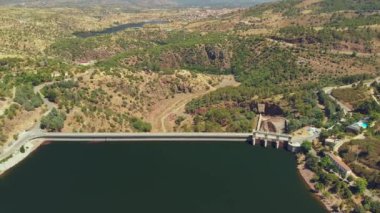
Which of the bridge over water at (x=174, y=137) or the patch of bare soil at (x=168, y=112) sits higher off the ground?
the bridge over water at (x=174, y=137)

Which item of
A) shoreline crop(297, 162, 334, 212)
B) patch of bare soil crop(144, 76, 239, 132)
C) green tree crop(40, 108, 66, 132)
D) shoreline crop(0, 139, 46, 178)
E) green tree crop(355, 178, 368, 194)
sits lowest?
shoreline crop(297, 162, 334, 212)


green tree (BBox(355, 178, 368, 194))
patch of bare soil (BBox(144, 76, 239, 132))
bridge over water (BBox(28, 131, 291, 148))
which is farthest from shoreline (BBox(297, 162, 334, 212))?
patch of bare soil (BBox(144, 76, 239, 132))

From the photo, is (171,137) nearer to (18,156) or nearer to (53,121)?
(53,121)

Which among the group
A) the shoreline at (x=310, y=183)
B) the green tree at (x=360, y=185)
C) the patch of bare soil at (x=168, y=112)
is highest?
the green tree at (x=360, y=185)

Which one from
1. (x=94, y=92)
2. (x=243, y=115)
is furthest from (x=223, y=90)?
(x=94, y=92)

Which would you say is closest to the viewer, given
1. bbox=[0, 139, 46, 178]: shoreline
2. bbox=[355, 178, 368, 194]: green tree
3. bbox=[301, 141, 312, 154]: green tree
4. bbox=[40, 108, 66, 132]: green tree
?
bbox=[355, 178, 368, 194]: green tree

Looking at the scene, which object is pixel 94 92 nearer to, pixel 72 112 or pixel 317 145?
pixel 72 112

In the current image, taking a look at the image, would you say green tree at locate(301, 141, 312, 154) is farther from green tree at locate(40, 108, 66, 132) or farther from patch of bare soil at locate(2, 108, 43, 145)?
patch of bare soil at locate(2, 108, 43, 145)

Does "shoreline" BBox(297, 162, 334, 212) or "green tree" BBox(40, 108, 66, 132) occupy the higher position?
"green tree" BBox(40, 108, 66, 132)

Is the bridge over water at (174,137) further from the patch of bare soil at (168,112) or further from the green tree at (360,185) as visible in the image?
the green tree at (360,185)

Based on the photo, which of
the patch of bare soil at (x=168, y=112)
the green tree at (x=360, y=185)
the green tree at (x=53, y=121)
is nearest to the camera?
the green tree at (x=360, y=185)

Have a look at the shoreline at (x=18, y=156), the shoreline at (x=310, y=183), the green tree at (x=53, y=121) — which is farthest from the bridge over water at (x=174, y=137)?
the shoreline at (x=310, y=183)

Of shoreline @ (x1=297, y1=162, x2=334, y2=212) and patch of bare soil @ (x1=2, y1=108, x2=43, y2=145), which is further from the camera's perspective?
patch of bare soil @ (x1=2, y1=108, x2=43, y2=145)
